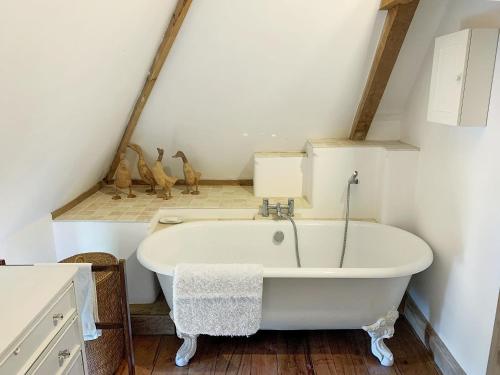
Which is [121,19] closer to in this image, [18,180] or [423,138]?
[18,180]

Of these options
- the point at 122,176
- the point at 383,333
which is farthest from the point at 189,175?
the point at 383,333

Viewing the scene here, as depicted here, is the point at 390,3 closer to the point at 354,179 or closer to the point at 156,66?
the point at 354,179

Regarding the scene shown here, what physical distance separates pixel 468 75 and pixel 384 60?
762mm

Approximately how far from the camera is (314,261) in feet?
9.68

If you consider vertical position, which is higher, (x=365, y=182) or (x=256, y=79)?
(x=256, y=79)

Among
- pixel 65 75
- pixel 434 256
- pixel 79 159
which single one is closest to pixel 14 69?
pixel 65 75

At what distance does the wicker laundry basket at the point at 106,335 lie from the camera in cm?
213

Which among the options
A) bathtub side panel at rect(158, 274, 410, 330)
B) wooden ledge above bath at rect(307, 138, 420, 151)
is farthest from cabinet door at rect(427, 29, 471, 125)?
bathtub side panel at rect(158, 274, 410, 330)

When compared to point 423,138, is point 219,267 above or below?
below

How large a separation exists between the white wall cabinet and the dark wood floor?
141 centimetres

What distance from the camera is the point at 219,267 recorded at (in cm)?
212

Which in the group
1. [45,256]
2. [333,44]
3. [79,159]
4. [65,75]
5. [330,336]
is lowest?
[330,336]

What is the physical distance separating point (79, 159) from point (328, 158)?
1718 millimetres

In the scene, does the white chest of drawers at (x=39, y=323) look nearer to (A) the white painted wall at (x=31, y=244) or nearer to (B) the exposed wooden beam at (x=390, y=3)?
(A) the white painted wall at (x=31, y=244)
